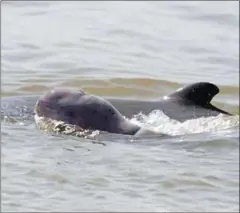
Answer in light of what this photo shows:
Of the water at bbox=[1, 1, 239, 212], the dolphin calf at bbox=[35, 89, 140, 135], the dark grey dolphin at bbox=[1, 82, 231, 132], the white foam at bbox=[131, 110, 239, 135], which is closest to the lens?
the water at bbox=[1, 1, 239, 212]

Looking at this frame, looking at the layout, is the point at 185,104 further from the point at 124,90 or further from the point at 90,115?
the point at 124,90

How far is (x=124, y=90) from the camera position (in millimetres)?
11398

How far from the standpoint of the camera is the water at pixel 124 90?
6.71 m

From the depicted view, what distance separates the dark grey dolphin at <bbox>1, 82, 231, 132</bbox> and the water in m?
0.16

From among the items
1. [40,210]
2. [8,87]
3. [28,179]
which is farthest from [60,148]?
[8,87]

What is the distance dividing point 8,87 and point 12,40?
2.45 metres

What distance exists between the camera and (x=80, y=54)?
1321cm

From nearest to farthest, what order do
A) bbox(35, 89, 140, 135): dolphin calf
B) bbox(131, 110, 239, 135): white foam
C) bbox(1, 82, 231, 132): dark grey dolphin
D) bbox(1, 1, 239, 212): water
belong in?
bbox(1, 1, 239, 212): water
bbox(35, 89, 140, 135): dolphin calf
bbox(131, 110, 239, 135): white foam
bbox(1, 82, 231, 132): dark grey dolphin

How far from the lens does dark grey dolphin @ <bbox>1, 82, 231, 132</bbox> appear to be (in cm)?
900

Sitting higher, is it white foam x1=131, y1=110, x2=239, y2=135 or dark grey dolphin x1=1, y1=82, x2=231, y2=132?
dark grey dolphin x1=1, y1=82, x2=231, y2=132

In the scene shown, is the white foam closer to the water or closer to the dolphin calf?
the water

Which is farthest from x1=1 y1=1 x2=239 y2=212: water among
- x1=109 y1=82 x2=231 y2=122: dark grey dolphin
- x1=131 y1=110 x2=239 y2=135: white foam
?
x1=109 y1=82 x2=231 y2=122: dark grey dolphin

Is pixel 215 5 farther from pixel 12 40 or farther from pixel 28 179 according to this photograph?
pixel 28 179

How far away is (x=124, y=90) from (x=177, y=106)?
2.32m
